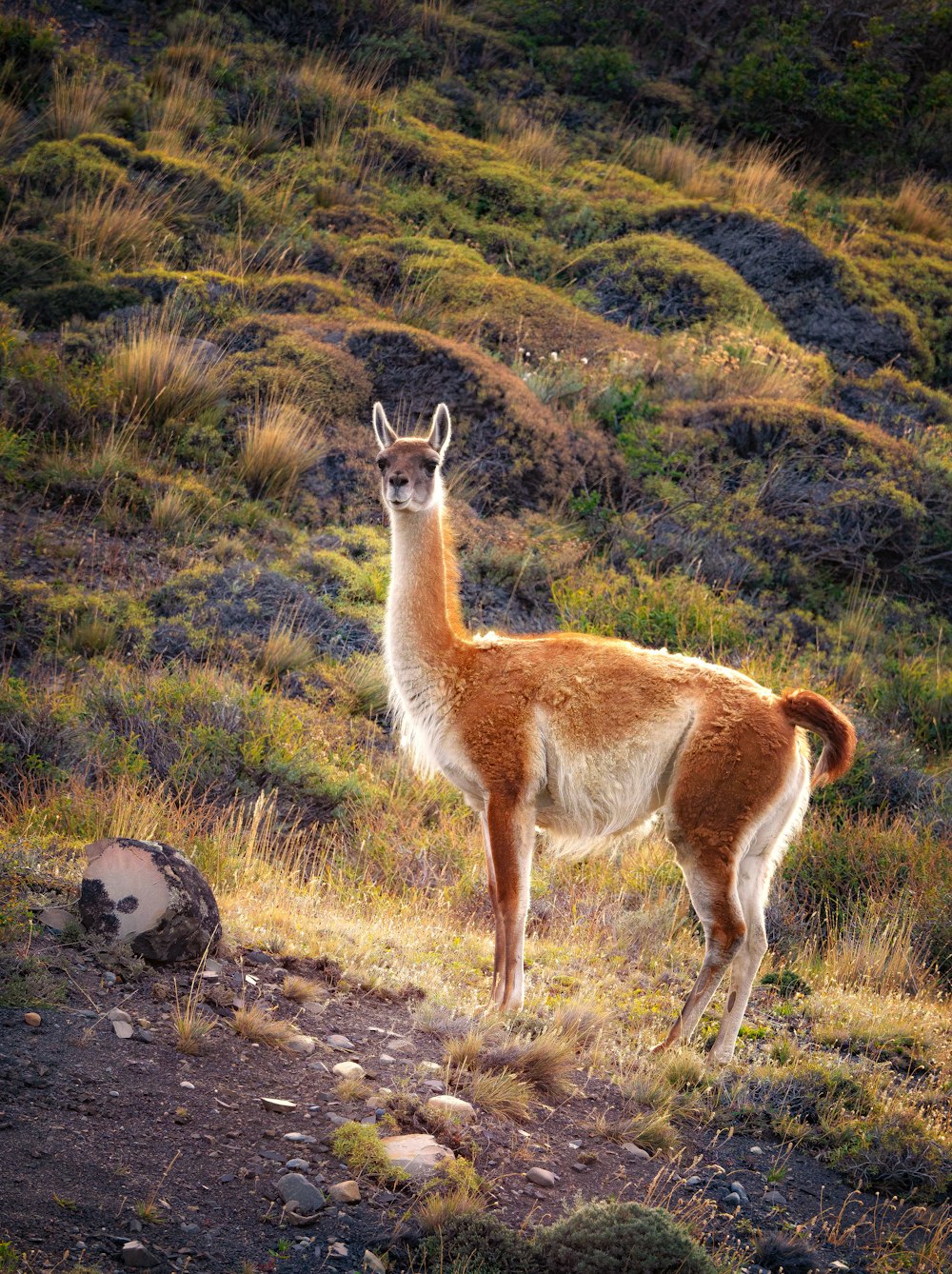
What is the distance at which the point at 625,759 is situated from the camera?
225 inches

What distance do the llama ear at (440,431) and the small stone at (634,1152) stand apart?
357cm

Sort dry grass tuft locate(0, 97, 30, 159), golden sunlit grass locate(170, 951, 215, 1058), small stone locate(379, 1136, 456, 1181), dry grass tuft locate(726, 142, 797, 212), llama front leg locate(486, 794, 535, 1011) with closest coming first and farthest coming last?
small stone locate(379, 1136, 456, 1181) < golden sunlit grass locate(170, 951, 215, 1058) < llama front leg locate(486, 794, 535, 1011) < dry grass tuft locate(0, 97, 30, 159) < dry grass tuft locate(726, 142, 797, 212)

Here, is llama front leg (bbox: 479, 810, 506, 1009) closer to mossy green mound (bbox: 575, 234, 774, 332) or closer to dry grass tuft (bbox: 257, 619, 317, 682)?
dry grass tuft (bbox: 257, 619, 317, 682)

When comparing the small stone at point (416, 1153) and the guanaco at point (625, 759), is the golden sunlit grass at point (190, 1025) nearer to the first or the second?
the small stone at point (416, 1153)

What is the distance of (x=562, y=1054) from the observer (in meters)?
5.20

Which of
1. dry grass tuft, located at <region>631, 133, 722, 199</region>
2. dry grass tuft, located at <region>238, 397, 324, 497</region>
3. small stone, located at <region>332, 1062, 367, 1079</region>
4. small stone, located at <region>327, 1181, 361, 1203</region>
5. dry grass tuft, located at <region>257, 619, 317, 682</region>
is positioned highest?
dry grass tuft, located at <region>631, 133, 722, 199</region>

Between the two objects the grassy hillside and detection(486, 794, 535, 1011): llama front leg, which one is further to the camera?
the grassy hillside

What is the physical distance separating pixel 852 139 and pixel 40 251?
45.9 ft

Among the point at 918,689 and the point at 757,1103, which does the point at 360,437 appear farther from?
the point at 757,1103

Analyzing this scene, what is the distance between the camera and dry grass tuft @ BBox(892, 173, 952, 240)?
1947cm

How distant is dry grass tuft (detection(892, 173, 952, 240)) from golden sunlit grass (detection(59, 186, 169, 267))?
39.1 ft

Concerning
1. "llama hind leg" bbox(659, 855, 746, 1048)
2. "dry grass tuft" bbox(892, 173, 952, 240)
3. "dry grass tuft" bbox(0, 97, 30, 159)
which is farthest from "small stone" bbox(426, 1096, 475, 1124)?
"dry grass tuft" bbox(892, 173, 952, 240)

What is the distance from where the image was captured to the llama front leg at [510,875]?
570 centimetres

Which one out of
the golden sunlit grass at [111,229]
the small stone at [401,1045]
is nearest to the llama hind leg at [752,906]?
the small stone at [401,1045]
